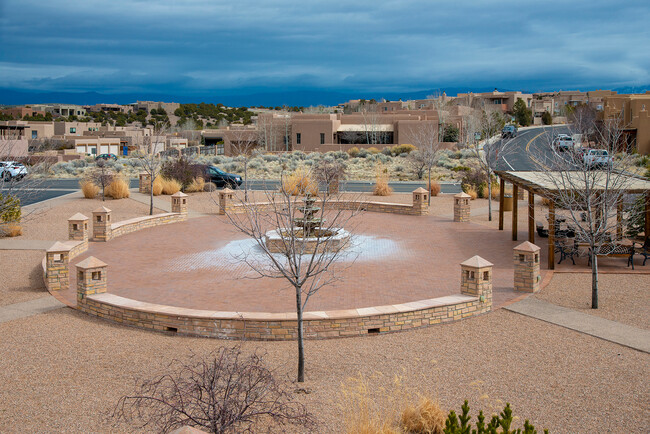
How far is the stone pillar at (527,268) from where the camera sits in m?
13.5

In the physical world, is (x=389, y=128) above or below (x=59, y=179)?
above

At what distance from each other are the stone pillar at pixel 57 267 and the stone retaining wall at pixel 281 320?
286 cm

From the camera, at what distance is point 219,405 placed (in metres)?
6.56

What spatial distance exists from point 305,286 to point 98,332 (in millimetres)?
4724

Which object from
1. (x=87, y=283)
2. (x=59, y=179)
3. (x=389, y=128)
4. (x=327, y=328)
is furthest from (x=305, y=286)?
(x=389, y=128)

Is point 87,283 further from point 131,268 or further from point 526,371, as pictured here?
point 526,371

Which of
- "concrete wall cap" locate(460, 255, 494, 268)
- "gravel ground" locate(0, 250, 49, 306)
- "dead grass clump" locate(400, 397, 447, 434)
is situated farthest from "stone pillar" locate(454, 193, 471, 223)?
"dead grass clump" locate(400, 397, 447, 434)

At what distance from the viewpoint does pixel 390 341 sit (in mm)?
10484

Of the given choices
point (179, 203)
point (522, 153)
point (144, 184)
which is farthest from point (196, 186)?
point (522, 153)

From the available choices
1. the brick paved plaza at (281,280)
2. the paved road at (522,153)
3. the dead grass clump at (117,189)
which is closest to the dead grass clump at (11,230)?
the brick paved plaza at (281,280)

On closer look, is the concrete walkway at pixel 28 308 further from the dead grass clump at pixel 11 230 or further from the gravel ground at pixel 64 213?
the dead grass clump at pixel 11 230

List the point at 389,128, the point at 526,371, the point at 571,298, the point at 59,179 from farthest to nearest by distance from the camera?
the point at 389,128 < the point at 59,179 < the point at 571,298 < the point at 526,371

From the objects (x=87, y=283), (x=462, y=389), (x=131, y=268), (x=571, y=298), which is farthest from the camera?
(x=131, y=268)

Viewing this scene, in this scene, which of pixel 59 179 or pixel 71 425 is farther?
pixel 59 179
